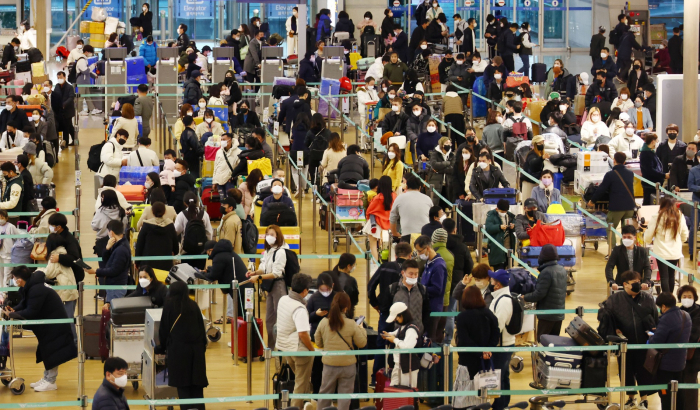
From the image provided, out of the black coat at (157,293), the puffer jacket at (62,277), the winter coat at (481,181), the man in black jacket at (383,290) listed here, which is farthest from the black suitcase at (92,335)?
the winter coat at (481,181)

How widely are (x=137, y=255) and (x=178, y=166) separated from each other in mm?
2375

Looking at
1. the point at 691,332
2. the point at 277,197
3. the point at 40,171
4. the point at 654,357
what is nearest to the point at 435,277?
the point at 654,357

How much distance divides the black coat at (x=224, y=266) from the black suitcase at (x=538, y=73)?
17514mm

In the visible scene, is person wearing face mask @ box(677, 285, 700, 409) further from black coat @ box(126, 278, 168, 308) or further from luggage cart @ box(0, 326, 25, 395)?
luggage cart @ box(0, 326, 25, 395)

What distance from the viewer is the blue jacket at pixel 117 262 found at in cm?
1241

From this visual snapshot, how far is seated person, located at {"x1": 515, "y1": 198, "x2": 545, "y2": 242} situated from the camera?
46.6ft

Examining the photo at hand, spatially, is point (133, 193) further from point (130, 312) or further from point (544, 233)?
point (544, 233)

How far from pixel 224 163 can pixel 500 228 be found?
475cm

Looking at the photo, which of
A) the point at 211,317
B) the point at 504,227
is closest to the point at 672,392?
the point at 504,227

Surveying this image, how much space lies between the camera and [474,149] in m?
17.1

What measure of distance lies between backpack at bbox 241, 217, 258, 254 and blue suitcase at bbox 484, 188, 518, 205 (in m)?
3.62

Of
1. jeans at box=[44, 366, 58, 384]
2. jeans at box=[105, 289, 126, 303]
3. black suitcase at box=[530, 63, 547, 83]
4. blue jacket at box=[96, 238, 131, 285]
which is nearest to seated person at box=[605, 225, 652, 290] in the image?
blue jacket at box=[96, 238, 131, 285]

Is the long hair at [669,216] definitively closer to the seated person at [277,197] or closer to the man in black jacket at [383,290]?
the man in black jacket at [383,290]

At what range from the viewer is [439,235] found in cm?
1207
